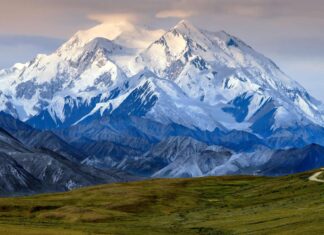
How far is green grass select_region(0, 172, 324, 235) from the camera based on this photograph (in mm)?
112750

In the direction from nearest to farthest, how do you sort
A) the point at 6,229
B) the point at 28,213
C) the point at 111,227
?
the point at 6,229 → the point at 111,227 → the point at 28,213

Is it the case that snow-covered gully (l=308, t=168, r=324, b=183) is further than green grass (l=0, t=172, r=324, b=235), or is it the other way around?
snow-covered gully (l=308, t=168, r=324, b=183)

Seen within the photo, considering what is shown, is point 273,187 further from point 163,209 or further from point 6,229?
point 6,229

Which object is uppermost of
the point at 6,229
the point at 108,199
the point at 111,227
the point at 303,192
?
the point at 6,229

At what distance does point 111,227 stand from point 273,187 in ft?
202

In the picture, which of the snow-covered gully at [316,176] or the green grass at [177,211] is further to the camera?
Answer: the snow-covered gully at [316,176]

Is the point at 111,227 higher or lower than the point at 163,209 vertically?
higher

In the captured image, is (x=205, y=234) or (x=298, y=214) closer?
(x=205, y=234)

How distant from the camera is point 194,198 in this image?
581 ft

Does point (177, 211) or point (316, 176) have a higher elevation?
point (177, 211)

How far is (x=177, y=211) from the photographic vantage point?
158 m

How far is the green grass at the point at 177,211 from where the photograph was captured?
370 feet

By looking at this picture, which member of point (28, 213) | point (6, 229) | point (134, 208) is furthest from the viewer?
point (134, 208)

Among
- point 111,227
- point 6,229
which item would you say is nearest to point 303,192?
point 111,227
